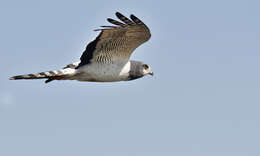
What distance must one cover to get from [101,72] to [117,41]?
0.91m

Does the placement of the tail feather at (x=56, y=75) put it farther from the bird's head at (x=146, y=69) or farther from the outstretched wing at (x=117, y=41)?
the bird's head at (x=146, y=69)

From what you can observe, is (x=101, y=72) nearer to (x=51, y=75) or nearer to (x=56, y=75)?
(x=56, y=75)

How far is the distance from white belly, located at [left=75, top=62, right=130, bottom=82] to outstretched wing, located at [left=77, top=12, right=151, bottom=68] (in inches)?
5.4

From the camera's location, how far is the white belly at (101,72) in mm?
18516

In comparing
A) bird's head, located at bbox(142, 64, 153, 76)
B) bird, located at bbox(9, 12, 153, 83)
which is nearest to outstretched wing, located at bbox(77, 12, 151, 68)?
bird, located at bbox(9, 12, 153, 83)

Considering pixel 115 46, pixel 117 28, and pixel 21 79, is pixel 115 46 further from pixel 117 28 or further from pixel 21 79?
pixel 21 79

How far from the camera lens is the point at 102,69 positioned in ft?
60.9

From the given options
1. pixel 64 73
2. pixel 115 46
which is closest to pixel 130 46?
pixel 115 46

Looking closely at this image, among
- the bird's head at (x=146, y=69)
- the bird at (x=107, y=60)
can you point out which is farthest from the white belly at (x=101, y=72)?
the bird's head at (x=146, y=69)

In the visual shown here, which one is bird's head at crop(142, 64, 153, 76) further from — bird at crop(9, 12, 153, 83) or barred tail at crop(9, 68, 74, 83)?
barred tail at crop(9, 68, 74, 83)

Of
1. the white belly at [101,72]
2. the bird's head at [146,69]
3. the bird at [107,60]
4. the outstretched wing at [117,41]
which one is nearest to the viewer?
the outstretched wing at [117,41]

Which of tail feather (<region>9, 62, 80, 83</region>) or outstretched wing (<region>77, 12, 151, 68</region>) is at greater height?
outstretched wing (<region>77, 12, 151, 68</region>)

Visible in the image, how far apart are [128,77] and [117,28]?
2090 millimetres

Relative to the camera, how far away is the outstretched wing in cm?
1733
